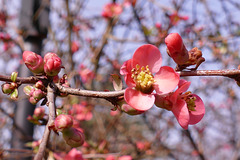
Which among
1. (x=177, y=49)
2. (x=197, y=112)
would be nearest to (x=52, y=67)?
(x=177, y=49)

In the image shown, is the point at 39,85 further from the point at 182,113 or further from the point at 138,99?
the point at 182,113

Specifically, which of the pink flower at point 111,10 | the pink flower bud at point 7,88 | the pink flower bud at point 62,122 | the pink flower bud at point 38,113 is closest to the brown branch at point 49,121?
the pink flower bud at point 62,122

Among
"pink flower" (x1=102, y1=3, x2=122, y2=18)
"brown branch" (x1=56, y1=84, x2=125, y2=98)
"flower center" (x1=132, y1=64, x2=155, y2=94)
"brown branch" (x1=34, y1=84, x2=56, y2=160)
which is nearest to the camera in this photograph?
"brown branch" (x1=34, y1=84, x2=56, y2=160)

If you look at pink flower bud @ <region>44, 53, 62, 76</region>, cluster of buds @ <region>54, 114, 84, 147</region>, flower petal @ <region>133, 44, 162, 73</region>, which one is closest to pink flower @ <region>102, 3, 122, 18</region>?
flower petal @ <region>133, 44, 162, 73</region>

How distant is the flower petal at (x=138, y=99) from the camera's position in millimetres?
584

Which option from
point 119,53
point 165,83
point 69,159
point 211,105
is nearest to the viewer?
point 165,83

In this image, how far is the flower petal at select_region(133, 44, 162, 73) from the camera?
0.69 m

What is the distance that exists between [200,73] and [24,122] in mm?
1716

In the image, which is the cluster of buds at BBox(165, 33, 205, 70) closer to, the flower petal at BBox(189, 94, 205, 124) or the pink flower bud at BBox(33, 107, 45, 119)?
the flower petal at BBox(189, 94, 205, 124)

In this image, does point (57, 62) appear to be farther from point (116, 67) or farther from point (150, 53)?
point (116, 67)

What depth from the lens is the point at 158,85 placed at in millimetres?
682

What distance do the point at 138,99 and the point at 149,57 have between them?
17 cm

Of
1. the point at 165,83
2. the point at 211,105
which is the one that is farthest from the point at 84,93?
the point at 211,105

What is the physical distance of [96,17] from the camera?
321 cm
